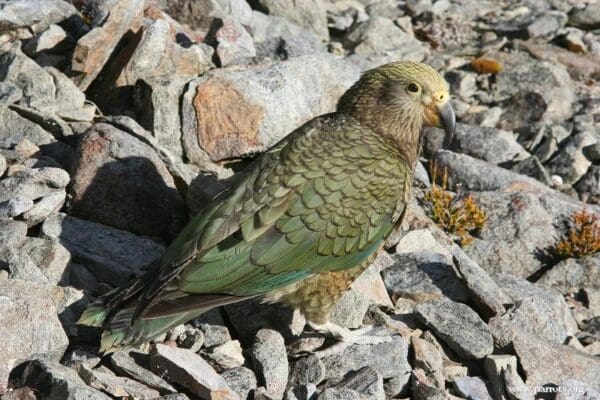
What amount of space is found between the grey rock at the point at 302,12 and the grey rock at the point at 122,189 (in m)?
4.78

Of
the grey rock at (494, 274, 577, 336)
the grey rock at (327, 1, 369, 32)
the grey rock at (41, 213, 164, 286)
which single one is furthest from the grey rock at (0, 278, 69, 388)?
the grey rock at (327, 1, 369, 32)

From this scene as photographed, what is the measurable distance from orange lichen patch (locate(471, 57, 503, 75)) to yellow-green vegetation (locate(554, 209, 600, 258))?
369cm

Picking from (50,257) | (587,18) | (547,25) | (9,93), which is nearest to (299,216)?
(50,257)

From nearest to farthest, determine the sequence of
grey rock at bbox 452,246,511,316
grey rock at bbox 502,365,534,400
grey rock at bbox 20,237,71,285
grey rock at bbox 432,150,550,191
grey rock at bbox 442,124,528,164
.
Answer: grey rock at bbox 502,365,534,400 → grey rock at bbox 20,237,71,285 → grey rock at bbox 452,246,511,316 → grey rock at bbox 432,150,550,191 → grey rock at bbox 442,124,528,164

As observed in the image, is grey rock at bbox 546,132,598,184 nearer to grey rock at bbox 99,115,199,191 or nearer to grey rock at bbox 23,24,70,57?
grey rock at bbox 99,115,199,191

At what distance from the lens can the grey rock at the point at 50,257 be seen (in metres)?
7.00

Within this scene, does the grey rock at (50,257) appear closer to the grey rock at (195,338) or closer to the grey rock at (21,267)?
the grey rock at (21,267)

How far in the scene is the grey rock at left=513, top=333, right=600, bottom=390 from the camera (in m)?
7.05

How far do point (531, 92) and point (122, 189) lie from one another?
5938mm

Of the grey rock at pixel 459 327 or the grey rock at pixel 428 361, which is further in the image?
the grey rock at pixel 459 327

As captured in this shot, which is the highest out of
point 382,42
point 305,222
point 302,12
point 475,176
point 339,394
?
point 305,222

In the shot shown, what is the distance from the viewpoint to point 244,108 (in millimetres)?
9102

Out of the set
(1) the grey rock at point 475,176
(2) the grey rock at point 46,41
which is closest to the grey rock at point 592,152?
(1) the grey rock at point 475,176

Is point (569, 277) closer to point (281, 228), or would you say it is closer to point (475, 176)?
point (475, 176)
